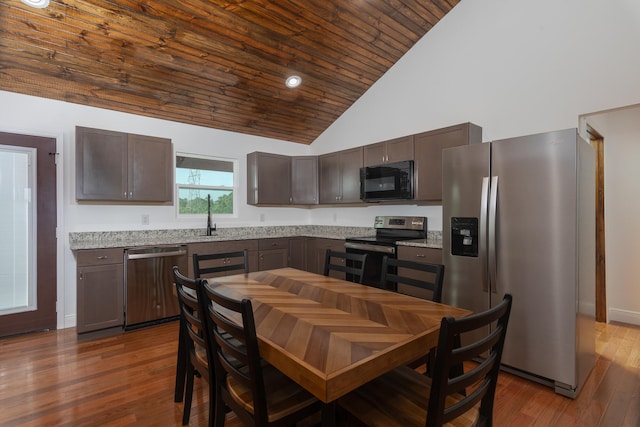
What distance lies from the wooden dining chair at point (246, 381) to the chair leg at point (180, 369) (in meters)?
0.56

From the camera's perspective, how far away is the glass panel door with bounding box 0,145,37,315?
3.28 meters

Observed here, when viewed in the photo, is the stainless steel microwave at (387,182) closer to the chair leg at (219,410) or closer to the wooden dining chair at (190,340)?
the wooden dining chair at (190,340)

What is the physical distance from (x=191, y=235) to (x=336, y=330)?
11.5ft

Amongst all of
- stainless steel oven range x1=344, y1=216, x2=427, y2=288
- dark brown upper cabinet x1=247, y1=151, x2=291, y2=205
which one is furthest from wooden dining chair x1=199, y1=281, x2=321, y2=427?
dark brown upper cabinet x1=247, y1=151, x2=291, y2=205

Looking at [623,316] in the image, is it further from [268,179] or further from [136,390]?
[136,390]

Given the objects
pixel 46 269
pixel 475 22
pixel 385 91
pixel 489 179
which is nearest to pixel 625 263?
pixel 489 179

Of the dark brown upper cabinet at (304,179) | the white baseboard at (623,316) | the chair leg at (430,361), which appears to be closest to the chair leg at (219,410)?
the chair leg at (430,361)

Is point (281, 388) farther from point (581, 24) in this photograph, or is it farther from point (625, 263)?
point (625, 263)

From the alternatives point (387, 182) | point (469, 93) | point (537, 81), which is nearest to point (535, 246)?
point (537, 81)

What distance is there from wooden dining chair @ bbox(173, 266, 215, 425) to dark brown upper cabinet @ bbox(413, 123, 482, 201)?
2.63 m

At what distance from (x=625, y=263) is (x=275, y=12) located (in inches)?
180

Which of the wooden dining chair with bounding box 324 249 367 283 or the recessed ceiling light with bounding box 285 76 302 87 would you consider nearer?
the wooden dining chair with bounding box 324 249 367 283

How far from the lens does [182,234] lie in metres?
4.29

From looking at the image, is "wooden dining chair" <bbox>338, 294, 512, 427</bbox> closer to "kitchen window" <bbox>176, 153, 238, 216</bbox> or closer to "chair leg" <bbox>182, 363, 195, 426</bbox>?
"chair leg" <bbox>182, 363, 195, 426</bbox>
